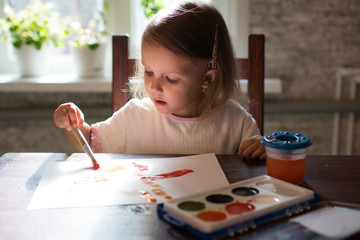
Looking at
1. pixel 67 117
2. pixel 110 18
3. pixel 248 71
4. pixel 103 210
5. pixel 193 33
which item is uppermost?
pixel 110 18

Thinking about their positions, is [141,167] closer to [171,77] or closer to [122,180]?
[122,180]

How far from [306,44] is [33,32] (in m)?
1.42

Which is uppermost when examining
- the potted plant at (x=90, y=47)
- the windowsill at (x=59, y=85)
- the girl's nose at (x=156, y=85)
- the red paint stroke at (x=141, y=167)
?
the potted plant at (x=90, y=47)

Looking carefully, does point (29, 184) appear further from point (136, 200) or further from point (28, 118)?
point (28, 118)

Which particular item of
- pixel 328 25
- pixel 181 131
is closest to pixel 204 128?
pixel 181 131

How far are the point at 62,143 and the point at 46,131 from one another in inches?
4.2

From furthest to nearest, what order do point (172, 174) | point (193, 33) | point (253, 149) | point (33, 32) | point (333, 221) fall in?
point (33, 32) < point (193, 33) < point (253, 149) < point (172, 174) < point (333, 221)

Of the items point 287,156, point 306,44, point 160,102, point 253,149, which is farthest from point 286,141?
point 306,44

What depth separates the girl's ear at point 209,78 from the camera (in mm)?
1108

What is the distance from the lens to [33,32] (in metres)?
2.07

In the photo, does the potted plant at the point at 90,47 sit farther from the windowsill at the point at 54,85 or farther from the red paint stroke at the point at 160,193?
the red paint stroke at the point at 160,193

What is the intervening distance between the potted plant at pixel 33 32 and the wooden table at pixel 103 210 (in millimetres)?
1294

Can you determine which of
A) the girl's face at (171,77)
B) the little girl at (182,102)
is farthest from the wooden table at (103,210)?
the girl's face at (171,77)

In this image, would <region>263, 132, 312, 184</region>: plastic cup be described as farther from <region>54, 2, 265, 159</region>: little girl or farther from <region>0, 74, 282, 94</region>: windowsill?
<region>0, 74, 282, 94</region>: windowsill
